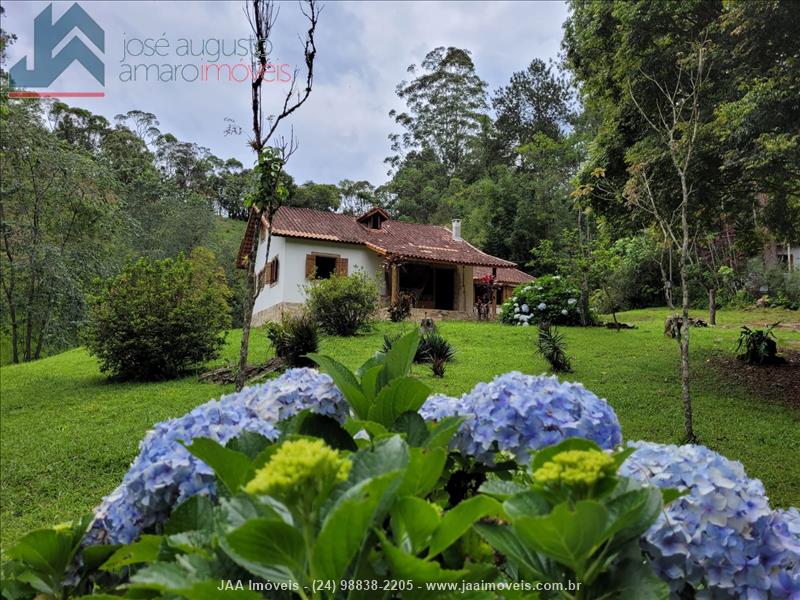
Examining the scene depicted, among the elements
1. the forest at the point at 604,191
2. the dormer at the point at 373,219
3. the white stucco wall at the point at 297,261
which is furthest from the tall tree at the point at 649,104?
the dormer at the point at 373,219

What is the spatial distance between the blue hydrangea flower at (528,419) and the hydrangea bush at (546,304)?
14.1 meters

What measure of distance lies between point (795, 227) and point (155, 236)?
26037mm

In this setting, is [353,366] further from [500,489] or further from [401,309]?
[500,489]

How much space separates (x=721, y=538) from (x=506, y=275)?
24.6m

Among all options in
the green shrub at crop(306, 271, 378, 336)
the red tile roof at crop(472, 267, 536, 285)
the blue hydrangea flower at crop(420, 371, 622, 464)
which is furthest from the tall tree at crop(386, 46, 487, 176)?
the blue hydrangea flower at crop(420, 371, 622, 464)

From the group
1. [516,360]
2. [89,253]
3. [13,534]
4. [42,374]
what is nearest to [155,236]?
[89,253]

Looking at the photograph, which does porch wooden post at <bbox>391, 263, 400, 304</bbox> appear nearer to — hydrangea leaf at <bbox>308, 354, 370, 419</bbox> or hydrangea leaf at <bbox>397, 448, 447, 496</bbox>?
hydrangea leaf at <bbox>308, 354, 370, 419</bbox>

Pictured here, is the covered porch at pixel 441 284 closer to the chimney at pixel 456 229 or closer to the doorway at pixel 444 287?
the doorway at pixel 444 287

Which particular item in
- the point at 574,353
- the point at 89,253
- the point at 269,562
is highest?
the point at 89,253

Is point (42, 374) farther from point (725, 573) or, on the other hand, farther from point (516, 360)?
point (725, 573)

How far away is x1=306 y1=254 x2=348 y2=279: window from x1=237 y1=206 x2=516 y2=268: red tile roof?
659 mm

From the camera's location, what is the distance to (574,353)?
10.6 m

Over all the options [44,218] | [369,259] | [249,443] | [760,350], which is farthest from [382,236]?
[249,443]

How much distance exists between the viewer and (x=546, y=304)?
51.1 ft
